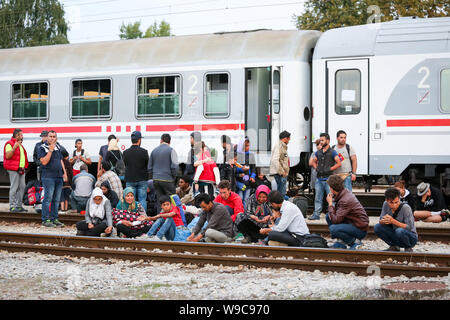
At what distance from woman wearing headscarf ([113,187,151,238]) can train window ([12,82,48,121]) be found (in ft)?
20.9

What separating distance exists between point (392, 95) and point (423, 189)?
199 centimetres

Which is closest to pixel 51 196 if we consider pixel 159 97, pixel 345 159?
pixel 159 97

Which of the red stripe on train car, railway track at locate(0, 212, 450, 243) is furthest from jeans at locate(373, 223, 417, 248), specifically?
the red stripe on train car

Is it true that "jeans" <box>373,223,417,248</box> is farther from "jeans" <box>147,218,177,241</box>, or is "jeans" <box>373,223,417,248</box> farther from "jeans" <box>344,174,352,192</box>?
"jeans" <box>344,174,352,192</box>

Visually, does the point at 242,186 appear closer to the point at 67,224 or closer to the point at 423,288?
the point at 67,224

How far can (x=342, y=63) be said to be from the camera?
14.0 metres

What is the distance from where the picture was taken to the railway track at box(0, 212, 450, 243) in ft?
36.2

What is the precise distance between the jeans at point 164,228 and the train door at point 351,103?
456 centimetres

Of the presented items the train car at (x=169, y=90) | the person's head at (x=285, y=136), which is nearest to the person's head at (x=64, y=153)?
the train car at (x=169, y=90)

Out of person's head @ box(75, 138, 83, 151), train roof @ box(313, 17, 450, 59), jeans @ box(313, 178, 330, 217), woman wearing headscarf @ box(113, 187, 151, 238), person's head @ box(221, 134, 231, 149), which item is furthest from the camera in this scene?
person's head @ box(75, 138, 83, 151)

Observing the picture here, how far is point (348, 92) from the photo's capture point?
13961mm

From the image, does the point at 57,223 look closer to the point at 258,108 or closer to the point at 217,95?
the point at 217,95

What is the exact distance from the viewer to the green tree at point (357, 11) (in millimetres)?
27594

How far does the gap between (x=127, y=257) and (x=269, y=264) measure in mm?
2047
